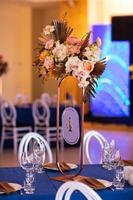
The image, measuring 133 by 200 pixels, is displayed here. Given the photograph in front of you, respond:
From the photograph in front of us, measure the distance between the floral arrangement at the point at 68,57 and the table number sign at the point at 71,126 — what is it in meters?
0.16

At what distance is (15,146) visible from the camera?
329 inches

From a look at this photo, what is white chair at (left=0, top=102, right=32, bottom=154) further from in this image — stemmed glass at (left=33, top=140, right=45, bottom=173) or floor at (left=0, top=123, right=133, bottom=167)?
stemmed glass at (left=33, top=140, right=45, bottom=173)

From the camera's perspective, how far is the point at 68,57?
3051mm

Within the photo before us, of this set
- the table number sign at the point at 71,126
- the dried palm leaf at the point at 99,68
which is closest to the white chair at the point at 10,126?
the table number sign at the point at 71,126

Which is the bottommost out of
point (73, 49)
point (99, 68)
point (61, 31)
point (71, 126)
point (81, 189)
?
point (81, 189)

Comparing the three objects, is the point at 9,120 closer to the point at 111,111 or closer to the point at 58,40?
the point at 111,111

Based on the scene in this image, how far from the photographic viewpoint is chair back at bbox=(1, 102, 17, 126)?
335 inches

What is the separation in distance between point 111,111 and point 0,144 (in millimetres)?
4004

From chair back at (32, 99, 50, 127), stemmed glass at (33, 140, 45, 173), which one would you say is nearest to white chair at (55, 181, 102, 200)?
stemmed glass at (33, 140, 45, 173)

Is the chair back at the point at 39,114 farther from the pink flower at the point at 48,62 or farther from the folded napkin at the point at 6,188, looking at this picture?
the folded napkin at the point at 6,188

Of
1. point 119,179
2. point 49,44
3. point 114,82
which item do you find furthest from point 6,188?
point 114,82

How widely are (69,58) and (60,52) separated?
7cm

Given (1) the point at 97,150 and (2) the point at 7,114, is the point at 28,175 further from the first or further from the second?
(2) the point at 7,114

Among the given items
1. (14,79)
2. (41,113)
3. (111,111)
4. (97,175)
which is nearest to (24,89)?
(14,79)
